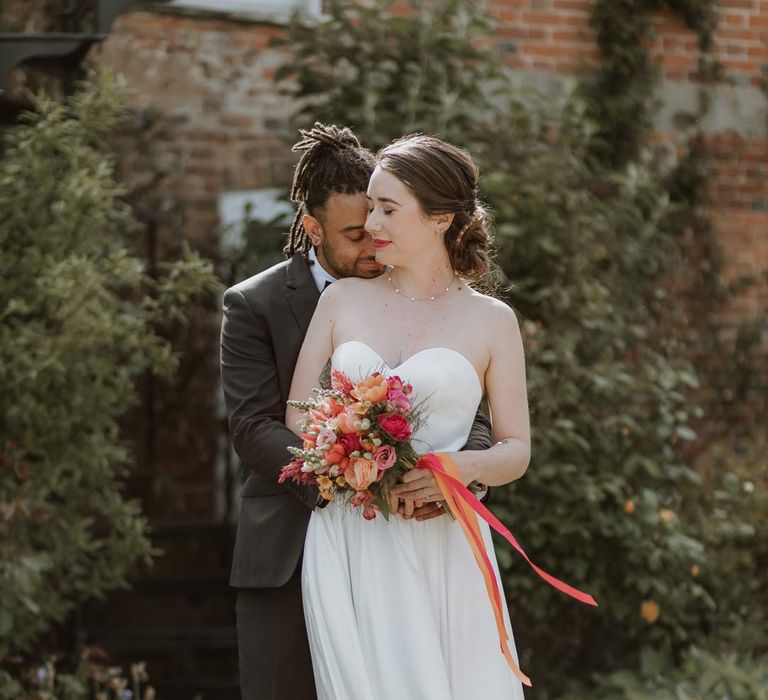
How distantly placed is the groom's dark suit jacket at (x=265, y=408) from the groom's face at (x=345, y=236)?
4.2 inches

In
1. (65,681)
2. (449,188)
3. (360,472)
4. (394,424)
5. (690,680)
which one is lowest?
(690,680)

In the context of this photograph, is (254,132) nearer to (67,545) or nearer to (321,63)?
(321,63)

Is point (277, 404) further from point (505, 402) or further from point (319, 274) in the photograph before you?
point (505, 402)

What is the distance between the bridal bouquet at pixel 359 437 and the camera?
9.09ft

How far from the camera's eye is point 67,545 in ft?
15.7

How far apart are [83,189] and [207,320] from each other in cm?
204

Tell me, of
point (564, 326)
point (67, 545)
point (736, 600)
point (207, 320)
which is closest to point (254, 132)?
point (207, 320)

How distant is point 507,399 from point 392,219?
517 millimetres

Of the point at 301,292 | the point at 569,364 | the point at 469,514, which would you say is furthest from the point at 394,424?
the point at 569,364

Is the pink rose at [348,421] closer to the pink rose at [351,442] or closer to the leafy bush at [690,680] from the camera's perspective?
the pink rose at [351,442]

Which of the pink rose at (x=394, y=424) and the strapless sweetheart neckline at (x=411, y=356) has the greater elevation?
the strapless sweetheart neckline at (x=411, y=356)

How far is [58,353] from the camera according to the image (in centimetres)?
452

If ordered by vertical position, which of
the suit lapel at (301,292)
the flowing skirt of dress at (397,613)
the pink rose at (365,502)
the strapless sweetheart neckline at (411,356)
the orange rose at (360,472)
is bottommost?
the flowing skirt of dress at (397,613)

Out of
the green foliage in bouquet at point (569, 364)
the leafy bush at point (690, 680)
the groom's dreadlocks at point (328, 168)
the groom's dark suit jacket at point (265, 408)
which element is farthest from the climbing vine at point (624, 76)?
the groom's dark suit jacket at point (265, 408)
